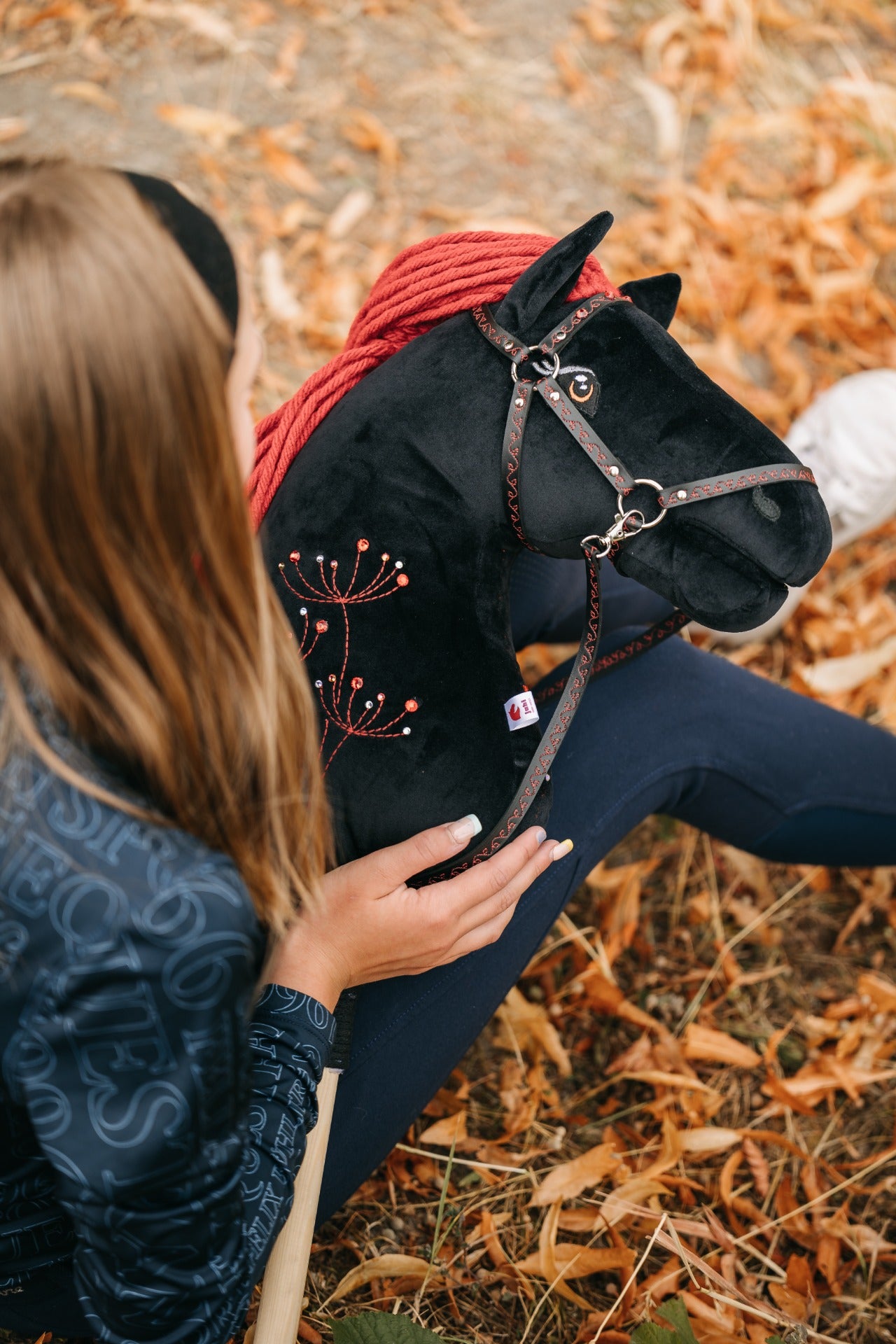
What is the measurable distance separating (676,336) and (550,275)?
1.37 metres

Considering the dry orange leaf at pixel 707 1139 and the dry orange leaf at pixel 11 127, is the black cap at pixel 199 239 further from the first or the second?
the dry orange leaf at pixel 11 127

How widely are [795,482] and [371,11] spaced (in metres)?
2.30

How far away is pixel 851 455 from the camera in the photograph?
5.48 feet

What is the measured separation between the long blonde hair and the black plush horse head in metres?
0.22

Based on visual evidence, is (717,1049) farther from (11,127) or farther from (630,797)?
(11,127)

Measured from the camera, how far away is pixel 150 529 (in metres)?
0.60

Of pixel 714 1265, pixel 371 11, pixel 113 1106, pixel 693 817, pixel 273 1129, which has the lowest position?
pixel 714 1265

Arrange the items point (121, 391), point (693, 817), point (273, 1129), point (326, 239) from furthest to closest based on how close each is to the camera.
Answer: point (326, 239) → point (693, 817) → point (273, 1129) → point (121, 391)

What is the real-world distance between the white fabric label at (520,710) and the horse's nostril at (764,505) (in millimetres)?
288

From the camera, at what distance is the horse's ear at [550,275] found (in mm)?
873

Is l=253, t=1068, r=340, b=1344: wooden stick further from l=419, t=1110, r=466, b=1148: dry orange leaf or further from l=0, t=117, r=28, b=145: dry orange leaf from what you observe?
l=0, t=117, r=28, b=145: dry orange leaf

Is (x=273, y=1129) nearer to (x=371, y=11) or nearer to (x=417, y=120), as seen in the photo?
(x=417, y=120)

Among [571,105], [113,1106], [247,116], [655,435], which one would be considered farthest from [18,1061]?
[571,105]

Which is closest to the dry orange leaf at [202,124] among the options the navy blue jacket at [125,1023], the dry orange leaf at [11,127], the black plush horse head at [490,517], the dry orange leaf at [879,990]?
the dry orange leaf at [11,127]
